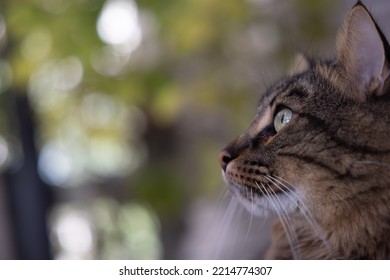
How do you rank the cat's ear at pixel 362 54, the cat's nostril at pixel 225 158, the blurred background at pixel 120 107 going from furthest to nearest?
1. the blurred background at pixel 120 107
2. the cat's nostril at pixel 225 158
3. the cat's ear at pixel 362 54

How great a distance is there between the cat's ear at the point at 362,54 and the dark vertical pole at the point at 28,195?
0.89m

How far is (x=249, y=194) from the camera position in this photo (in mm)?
617

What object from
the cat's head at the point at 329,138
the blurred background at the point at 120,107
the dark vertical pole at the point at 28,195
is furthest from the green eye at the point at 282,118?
the dark vertical pole at the point at 28,195

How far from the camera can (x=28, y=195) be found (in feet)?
4.55

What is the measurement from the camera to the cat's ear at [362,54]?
53 centimetres

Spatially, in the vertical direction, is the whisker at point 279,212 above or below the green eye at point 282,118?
below

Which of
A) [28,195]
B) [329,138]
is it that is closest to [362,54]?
[329,138]

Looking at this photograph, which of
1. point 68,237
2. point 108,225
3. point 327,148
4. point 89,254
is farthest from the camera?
point 108,225

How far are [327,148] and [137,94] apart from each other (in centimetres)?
79

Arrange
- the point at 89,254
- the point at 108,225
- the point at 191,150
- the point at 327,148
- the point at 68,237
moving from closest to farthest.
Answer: the point at 327,148 → the point at 89,254 → the point at 68,237 → the point at 108,225 → the point at 191,150

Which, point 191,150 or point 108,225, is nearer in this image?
point 108,225

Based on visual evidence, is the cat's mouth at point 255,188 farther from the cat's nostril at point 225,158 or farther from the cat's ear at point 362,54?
the cat's ear at point 362,54
